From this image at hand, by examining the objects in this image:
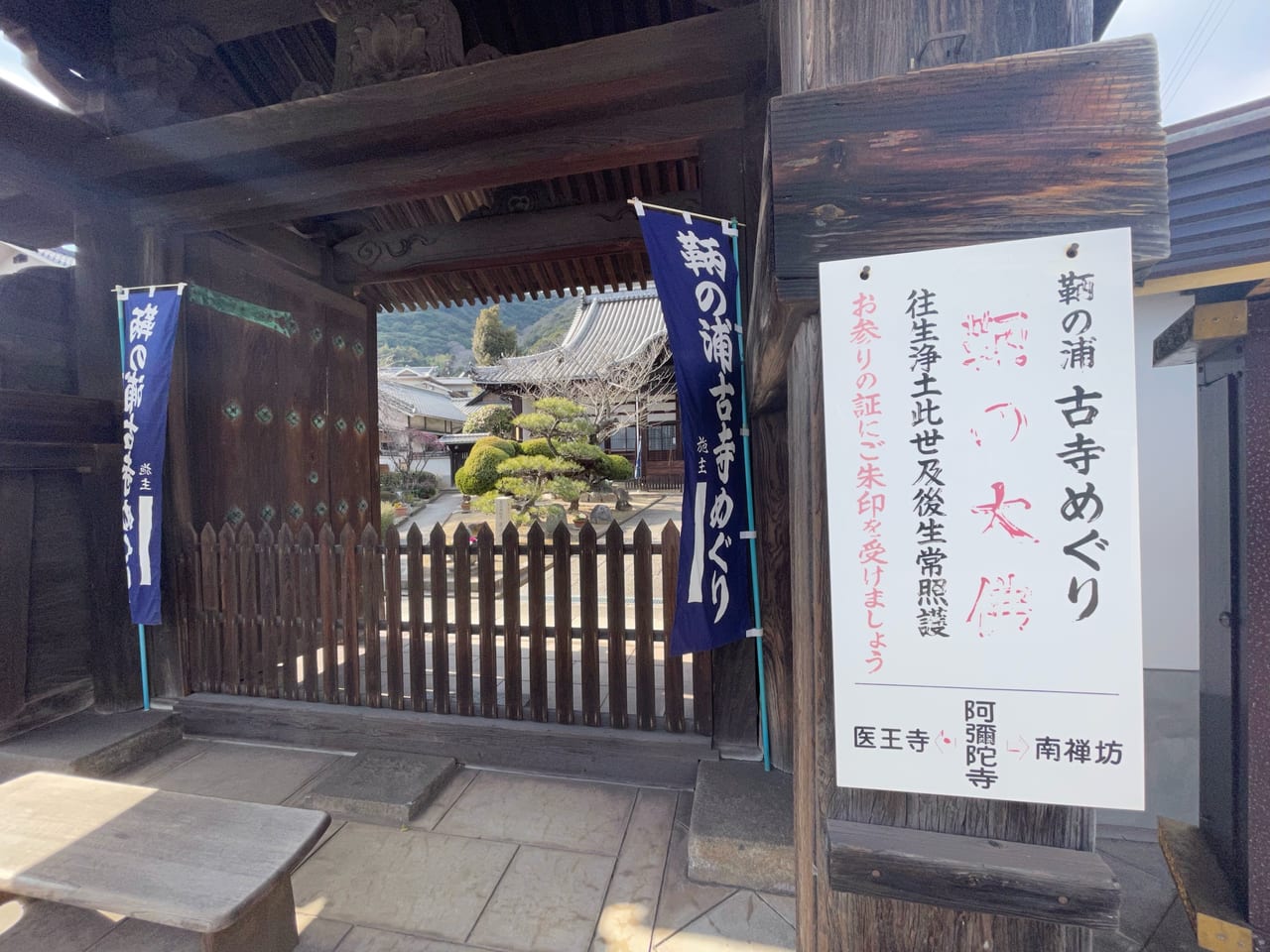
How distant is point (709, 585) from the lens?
8.54 ft

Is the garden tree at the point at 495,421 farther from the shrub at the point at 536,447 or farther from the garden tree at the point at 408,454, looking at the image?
the shrub at the point at 536,447

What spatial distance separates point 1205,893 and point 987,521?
219 centimetres

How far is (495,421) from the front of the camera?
20.9m

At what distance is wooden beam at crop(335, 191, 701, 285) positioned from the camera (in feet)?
14.5

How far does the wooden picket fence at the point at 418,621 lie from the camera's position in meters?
3.21

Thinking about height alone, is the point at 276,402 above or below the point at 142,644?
above

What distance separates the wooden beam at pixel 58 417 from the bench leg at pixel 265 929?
10.6ft

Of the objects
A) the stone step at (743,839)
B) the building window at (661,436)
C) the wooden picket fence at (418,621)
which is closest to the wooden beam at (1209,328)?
the wooden picket fence at (418,621)

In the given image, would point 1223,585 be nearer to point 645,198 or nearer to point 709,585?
point 709,585

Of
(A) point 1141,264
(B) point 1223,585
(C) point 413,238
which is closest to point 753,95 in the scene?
(A) point 1141,264

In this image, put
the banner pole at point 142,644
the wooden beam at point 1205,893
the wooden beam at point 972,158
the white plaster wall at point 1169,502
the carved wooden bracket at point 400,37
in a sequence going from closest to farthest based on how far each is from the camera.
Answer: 1. the wooden beam at point 972,158
2. the wooden beam at point 1205,893
3. the white plaster wall at point 1169,502
4. the carved wooden bracket at point 400,37
5. the banner pole at point 142,644

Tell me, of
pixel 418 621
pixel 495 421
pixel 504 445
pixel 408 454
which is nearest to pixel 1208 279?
pixel 418 621

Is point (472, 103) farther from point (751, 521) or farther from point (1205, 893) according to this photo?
point (1205, 893)

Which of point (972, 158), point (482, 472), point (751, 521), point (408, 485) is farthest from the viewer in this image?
point (408, 485)
